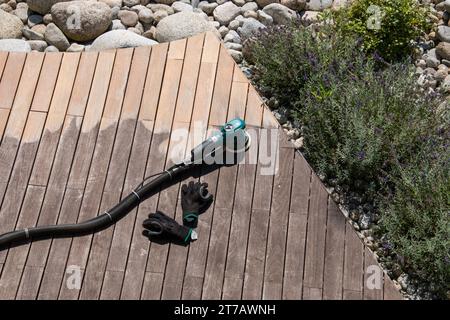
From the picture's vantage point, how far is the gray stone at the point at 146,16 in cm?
830

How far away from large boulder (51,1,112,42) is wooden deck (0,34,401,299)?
18.6 inches

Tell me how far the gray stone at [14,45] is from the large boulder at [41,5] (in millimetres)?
531

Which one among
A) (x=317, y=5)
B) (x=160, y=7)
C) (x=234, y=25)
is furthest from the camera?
(x=160, y=7)

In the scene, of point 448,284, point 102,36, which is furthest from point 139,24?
point 448,284

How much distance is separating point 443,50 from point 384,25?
0.69 m

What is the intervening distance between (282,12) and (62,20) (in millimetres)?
2150

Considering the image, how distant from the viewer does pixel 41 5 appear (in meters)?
8.34

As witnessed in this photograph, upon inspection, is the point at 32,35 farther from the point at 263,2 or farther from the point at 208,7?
the point at 263,2

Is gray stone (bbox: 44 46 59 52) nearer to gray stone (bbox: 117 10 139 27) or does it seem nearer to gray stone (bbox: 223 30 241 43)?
gray stone (bbox: 117 10 139 27)

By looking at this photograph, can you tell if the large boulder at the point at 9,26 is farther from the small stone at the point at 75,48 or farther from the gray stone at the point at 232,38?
the gray stone at the point at 232,38

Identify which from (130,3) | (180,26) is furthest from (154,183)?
(130,3)

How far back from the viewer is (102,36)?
801 centimetres

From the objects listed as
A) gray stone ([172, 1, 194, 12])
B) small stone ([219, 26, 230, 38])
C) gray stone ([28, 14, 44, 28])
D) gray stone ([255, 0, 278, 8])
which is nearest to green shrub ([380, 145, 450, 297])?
small stone ([219, 26, 230, 38])

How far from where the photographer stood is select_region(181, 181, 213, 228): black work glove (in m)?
6.63
